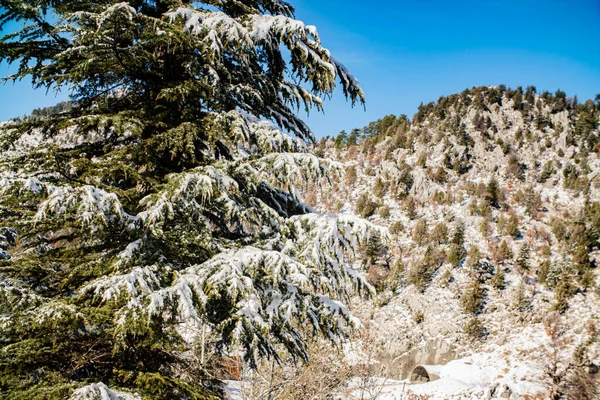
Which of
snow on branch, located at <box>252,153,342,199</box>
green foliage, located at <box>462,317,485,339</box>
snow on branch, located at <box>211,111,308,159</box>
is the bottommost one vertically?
green foliage, located at <box>462,317,485,339</box>

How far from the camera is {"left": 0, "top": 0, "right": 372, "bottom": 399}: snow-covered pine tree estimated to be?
2611mm

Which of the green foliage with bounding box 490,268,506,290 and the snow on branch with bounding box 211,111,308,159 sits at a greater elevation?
the snow on branch with bounding box 211,111,308,159

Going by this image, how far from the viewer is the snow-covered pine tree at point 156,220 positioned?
8.57 ft

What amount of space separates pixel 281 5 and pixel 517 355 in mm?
19392

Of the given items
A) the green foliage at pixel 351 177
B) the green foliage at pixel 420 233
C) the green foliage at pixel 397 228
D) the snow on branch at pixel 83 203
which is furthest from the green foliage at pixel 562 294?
the snow on branch at pixel 83 203

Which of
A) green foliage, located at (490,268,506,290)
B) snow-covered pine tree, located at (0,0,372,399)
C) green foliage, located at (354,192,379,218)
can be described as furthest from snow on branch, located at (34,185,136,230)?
green foliage, located at (354,192,379,218)

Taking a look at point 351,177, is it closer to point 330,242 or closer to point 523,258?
point 523,258

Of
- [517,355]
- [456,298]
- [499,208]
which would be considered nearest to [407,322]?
[456,298]

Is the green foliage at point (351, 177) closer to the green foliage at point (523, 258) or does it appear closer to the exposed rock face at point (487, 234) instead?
the exposed rock face at point (487, 234)

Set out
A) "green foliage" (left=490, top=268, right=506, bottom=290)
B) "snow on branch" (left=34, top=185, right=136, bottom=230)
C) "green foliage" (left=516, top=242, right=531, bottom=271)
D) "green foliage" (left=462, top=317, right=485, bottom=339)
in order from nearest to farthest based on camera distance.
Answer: "snow on branch" (left=34, top=185, right=136, bottom=230), "green foliage" (left=462, top=317, right=485, bottom=339), "green foliage" (left=490, top=268, right=506, bottom=290), "green foliage" (left=516, top=242, right=531, bottom=271)

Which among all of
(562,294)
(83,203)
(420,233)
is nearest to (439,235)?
(420,233)

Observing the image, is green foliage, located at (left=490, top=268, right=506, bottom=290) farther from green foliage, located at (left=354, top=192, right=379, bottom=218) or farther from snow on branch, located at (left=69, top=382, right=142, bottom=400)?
snow on branch, located at (left=69, top=382, right=142, bottom=400)

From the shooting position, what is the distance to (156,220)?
10.5 feet

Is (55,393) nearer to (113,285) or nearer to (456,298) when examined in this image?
(113,285)
